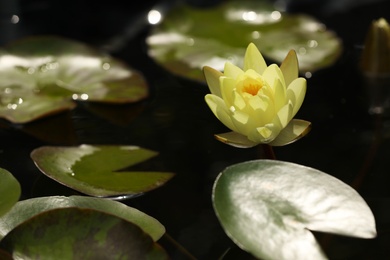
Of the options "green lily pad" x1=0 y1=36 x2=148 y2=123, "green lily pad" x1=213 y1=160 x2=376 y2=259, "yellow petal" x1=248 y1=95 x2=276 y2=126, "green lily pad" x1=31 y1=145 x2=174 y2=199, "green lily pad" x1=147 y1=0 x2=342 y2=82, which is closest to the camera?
"green lily pad" x1=213 y1=160 x2=376 y2=259

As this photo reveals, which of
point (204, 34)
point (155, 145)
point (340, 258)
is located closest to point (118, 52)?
point (204, 34)

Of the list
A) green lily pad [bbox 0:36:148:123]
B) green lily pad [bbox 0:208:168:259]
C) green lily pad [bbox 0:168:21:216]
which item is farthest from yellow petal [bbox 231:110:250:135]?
green lily pad [bbox 0:36:148:123]

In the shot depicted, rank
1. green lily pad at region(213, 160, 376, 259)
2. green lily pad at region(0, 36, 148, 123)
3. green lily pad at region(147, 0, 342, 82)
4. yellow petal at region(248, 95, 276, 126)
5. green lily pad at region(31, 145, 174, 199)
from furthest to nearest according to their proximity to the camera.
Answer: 1. green lily pad at region(147, 0, 342, 82)
2. green lily pad at region(0, 36, 148, 123)
3. green lily pad at region(31, 145, 174, 199)
4. yellow petal at region(248, 95, 276, 126)
5. green lily pad at region(213, 160, 376, 259)

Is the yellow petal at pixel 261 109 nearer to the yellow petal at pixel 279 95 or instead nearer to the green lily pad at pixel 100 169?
the yellow petal at pixel 279 95

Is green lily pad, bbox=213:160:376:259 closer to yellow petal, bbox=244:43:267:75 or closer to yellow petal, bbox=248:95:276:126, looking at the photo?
yellow petal, bbox=248:95:276:126

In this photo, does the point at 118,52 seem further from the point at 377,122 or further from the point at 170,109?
the point at 377,122

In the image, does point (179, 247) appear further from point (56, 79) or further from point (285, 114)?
point (56, 79)
